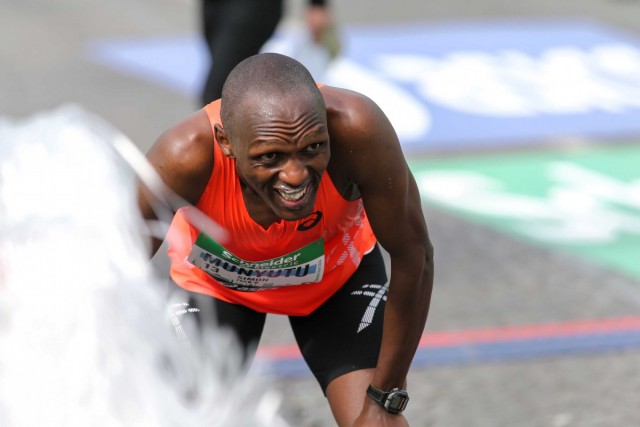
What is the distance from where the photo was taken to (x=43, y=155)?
6.77 feet

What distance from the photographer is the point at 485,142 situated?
851 cm

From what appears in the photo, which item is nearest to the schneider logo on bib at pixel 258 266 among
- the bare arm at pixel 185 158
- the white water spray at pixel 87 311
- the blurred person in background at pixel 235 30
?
the bare arm at pixel 185 158

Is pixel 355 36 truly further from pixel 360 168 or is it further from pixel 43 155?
pixel 43 155

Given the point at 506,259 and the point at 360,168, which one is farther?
the point at 506,259

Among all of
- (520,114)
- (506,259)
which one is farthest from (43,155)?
(520,114)

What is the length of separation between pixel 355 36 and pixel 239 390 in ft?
32.6

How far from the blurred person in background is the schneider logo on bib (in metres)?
2.31

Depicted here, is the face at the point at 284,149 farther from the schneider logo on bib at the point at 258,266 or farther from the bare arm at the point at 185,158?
the schneider logo on bib at the point at 258,266

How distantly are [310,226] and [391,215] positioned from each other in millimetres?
250

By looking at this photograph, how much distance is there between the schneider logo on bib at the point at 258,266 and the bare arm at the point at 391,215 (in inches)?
10.2

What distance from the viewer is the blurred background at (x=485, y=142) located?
4.77m

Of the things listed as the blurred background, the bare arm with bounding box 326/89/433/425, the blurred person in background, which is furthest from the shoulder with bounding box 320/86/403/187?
the blurred person in background

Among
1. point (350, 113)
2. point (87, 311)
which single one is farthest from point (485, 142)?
point (87, 311)

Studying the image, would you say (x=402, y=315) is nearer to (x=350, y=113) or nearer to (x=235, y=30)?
(x=350, y=113)
